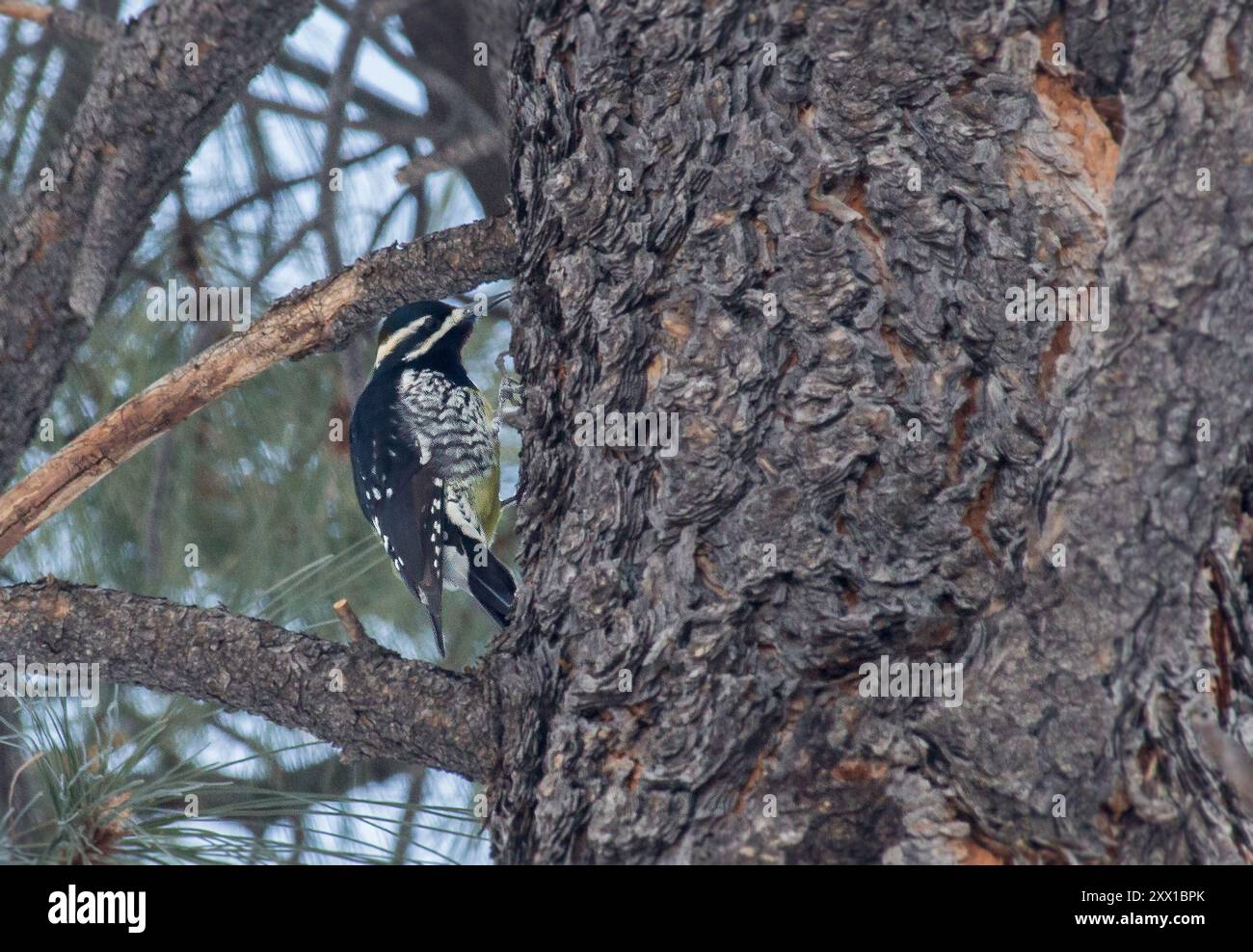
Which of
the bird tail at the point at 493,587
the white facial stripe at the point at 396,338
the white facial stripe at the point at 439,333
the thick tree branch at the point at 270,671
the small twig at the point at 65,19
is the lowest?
the thick tree branch at the point at 270,671

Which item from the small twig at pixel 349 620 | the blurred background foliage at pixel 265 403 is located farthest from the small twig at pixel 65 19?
the small twig at pixel 349 620

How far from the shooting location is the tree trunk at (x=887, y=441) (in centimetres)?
120

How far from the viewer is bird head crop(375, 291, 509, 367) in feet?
10.4

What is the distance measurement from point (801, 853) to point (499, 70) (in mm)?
1381

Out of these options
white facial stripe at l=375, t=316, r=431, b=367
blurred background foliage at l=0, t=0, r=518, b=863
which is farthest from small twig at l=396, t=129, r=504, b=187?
white facial stripe at l=375, t=316, r=431, b=367

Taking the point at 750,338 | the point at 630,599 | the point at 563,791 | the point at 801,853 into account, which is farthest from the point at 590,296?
the point at 801,853

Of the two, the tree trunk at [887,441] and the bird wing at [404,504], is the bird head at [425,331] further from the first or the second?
the tree trunk at [887,441]

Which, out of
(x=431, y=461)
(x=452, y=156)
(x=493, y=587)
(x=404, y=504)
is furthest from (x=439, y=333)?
(x=452, y=156)

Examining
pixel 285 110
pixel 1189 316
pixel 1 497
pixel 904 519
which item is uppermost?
pixel 285 110

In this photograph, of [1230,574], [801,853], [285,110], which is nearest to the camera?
[1230,574]

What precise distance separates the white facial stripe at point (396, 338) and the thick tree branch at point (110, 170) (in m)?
0.98

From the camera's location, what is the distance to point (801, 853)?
1.29 metres
